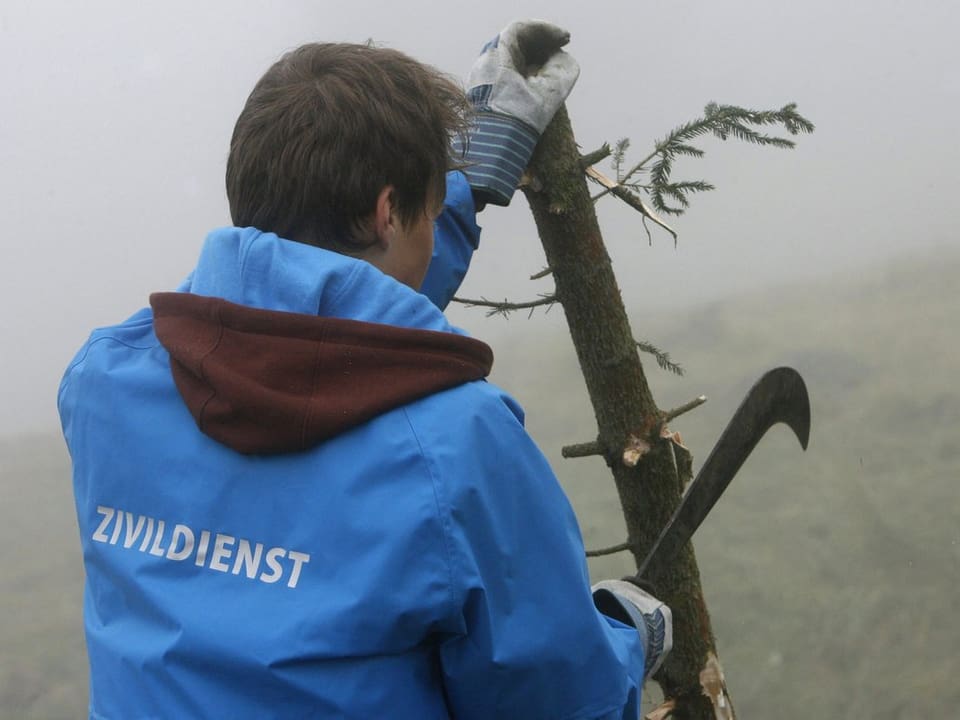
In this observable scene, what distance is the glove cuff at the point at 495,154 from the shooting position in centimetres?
118

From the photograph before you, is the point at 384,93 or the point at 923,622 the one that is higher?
the point at 384,93

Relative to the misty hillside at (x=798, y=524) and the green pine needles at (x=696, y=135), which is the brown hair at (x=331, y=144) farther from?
the misty hillside at (x=798, y=524)

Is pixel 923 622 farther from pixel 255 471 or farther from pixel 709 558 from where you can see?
pixel 255 471

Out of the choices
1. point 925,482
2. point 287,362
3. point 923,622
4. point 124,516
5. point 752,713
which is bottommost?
point 752,713

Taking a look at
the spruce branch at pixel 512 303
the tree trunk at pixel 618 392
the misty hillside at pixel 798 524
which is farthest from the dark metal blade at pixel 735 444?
the misty hillside at pixel 798 524

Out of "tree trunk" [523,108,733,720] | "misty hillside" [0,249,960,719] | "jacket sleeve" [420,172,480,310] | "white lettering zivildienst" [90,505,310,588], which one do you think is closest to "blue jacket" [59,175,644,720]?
"white lettering zivildienst" [90,505,310,588]

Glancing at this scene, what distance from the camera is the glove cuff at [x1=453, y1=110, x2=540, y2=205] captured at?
1182 mm

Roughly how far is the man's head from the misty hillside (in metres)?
2.00

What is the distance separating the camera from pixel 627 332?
1.37 m

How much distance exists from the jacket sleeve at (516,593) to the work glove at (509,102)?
1.78 ft

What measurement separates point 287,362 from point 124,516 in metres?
0.20

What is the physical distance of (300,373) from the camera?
2.22 feet

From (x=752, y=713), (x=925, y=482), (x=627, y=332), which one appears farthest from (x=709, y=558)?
(x=627, y=332)

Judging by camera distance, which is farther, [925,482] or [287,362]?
[925,482]
